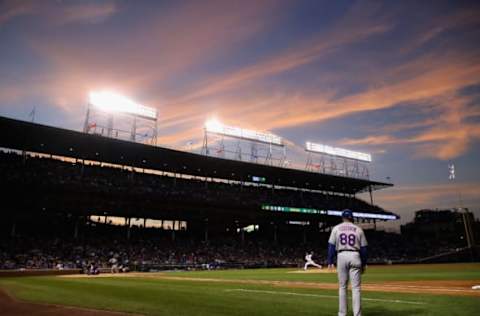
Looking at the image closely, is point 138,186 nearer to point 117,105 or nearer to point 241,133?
point 117,105

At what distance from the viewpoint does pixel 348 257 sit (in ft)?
20.6

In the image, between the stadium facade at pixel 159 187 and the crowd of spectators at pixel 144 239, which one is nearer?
the crowd of spectators at pixel 144 239

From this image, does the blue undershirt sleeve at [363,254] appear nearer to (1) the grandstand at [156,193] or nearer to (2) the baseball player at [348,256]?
(2) the baseball player at [348,256]

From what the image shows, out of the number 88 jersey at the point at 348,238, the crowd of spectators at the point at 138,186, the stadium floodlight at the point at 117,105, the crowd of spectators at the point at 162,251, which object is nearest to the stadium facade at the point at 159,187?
the crowd of spectators at the point at 138,186

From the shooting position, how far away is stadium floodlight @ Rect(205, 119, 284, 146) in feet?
176

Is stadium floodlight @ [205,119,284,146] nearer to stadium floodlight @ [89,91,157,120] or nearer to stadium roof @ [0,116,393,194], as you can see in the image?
stadium roof @ [0,116,393,194]

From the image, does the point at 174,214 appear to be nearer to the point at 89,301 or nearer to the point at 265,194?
the point at 265,194

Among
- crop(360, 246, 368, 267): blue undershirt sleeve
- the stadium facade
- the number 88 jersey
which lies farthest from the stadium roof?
crop(360, 246, 368, 267): blue undershirt sleeve

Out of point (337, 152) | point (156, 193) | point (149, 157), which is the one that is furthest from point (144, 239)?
point (337, 152)

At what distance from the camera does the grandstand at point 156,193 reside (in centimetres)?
4100

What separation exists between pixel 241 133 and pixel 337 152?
20304 mm

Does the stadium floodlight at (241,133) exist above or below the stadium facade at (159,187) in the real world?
above

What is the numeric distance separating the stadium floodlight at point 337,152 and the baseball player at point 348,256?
186ft

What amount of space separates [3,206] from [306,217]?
42.3 metres
